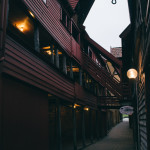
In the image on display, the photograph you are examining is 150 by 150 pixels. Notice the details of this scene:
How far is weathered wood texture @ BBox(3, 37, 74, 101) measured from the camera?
21.7ft

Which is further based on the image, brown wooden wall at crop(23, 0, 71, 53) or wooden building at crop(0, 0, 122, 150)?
brown wooden wall at crop(23, 0, 71, 53)

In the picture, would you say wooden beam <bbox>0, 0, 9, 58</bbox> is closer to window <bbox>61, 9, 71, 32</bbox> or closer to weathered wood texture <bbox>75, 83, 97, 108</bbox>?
window <bbox>61, 9, 71, 32</bbox>

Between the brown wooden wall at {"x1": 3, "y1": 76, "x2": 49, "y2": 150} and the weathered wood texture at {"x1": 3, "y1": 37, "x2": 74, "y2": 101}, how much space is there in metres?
0.28

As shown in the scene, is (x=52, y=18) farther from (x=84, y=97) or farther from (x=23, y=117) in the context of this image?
(x=84, y=97)

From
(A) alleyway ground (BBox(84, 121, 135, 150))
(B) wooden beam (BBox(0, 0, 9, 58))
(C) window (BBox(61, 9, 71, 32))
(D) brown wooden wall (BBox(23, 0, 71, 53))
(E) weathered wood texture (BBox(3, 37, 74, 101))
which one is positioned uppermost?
(C) window (BBox(61, 9, 71, 32))

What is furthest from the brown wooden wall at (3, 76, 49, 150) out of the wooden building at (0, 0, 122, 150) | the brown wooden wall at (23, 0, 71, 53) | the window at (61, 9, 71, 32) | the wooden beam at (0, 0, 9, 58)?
the window at (61, 9, 71, 32)

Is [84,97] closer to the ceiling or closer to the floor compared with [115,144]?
closer to the ceiling

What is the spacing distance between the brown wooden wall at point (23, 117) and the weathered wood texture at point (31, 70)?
281mm

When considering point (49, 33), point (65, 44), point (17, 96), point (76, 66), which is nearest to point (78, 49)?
point (76, 66)

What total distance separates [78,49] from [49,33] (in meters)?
6.03

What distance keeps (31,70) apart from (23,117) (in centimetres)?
180

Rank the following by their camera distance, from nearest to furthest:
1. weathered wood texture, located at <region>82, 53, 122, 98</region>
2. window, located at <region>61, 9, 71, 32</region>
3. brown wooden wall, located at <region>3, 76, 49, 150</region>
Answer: brown wooden wall, located at <region>3, 76, 49, 150</region> → window, located at <region>61, 9, 71, 32</region> → weathered wood texture, located at <region>82, 53, 122, 98</region>

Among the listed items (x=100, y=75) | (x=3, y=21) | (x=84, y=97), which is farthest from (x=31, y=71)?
(x=100, y=75)

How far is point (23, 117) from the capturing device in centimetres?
712
